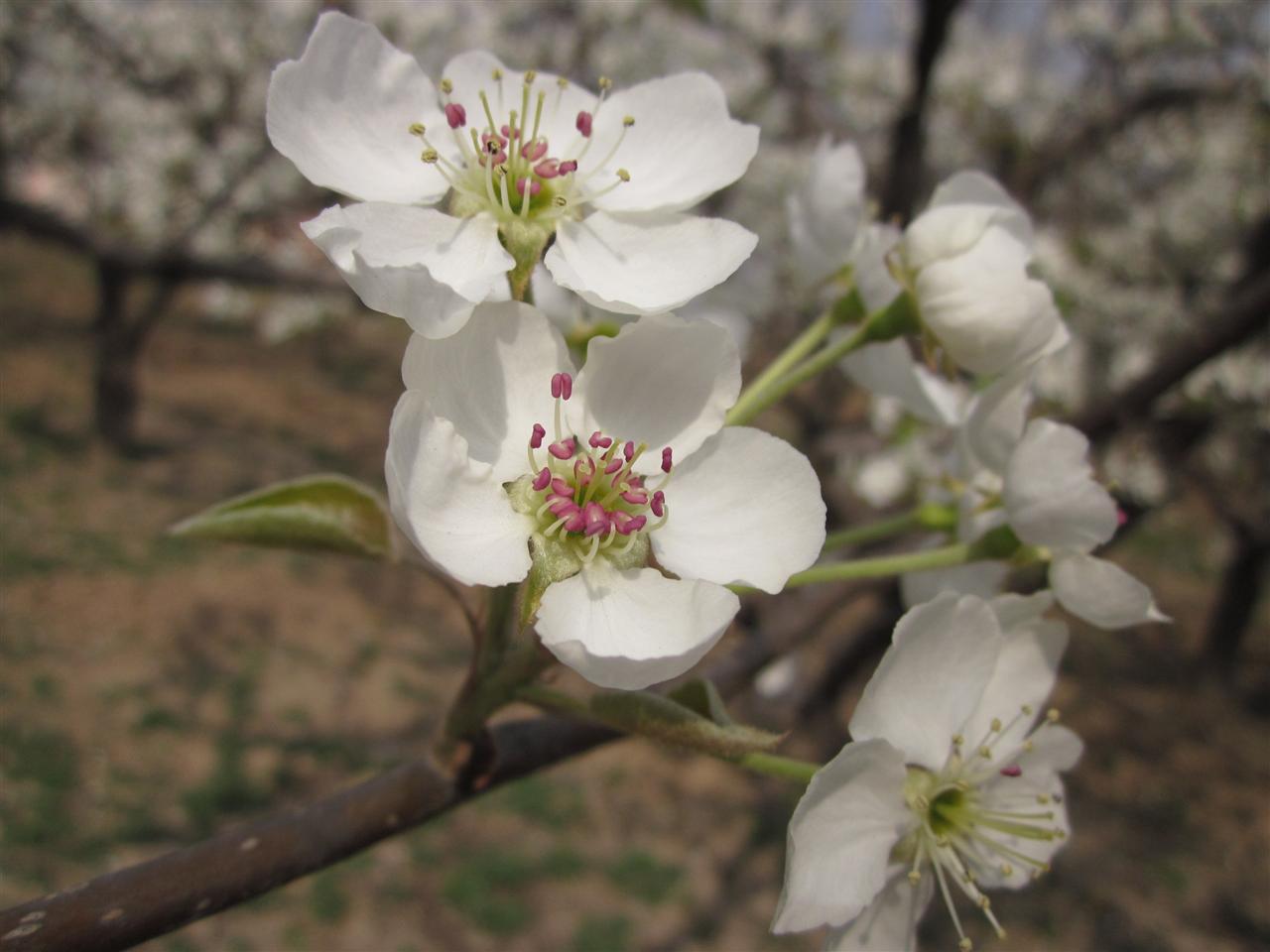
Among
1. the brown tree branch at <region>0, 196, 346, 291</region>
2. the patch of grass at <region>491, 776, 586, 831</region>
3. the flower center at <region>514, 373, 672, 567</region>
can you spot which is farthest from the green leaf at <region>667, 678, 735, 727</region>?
the patch of grass at <region>491, 776, 586, 831</region>

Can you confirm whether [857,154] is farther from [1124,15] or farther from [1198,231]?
[1124,15]

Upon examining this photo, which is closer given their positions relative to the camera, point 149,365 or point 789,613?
point 789,613

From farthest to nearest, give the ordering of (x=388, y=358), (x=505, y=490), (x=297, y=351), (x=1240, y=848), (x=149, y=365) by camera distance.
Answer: (x=388, y=358), (x=297, y=351), (x=149, y=365), (x=1240, y=848), (x=505, y=490)

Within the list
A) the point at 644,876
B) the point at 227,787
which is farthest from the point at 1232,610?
the point at 227,787

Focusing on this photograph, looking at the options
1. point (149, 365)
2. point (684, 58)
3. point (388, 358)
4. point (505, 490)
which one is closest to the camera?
point (505, 490)

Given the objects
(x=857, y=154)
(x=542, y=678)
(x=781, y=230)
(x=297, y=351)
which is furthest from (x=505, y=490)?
(x=297, y=351)

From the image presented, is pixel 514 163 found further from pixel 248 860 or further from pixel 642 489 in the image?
pixel 248 860

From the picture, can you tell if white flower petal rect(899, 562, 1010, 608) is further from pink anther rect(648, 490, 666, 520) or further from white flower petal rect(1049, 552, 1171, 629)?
pink anther rect(648, 490, 666, 520)
